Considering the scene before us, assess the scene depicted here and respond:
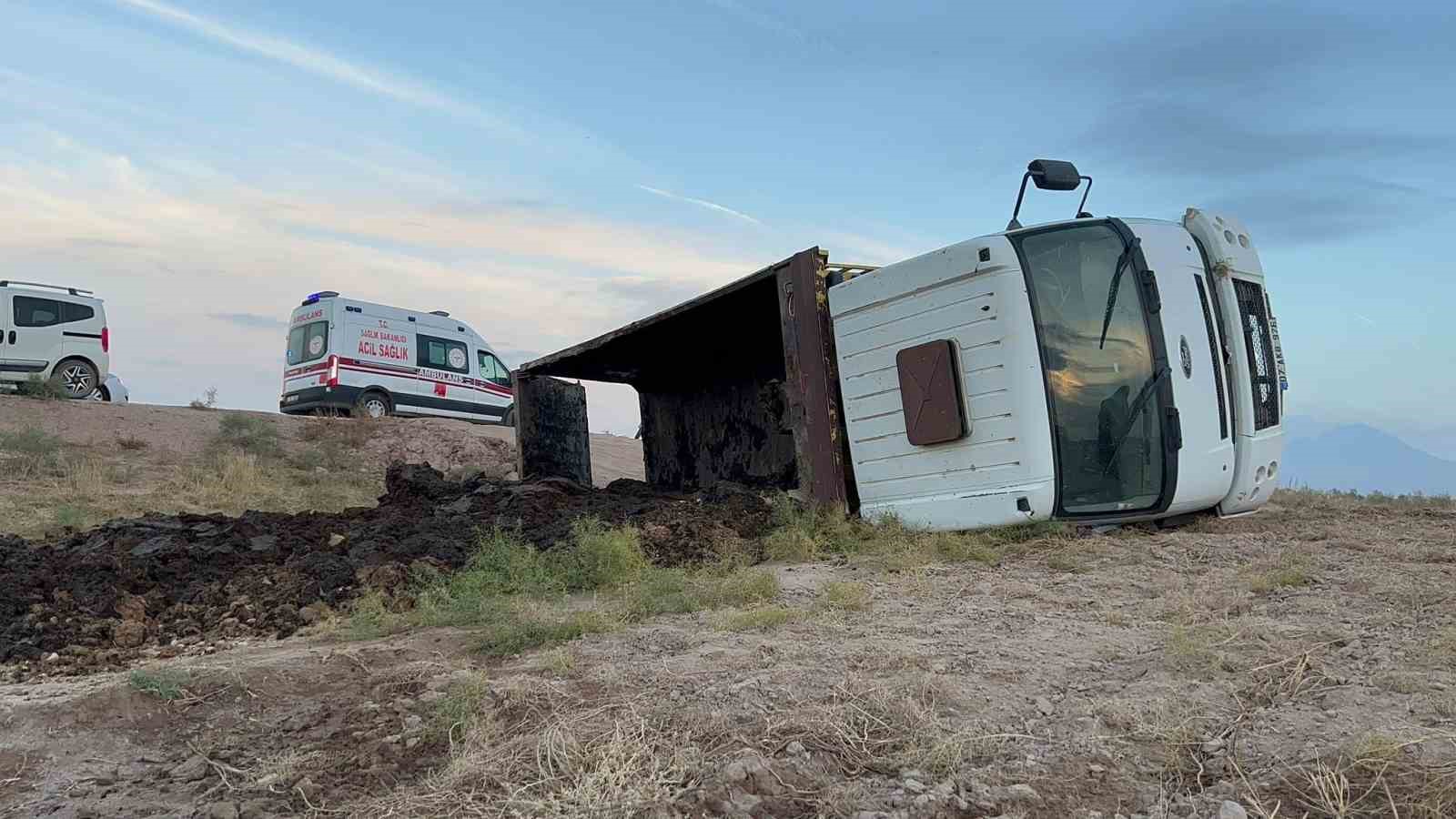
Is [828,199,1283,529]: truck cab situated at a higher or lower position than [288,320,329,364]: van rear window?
lower

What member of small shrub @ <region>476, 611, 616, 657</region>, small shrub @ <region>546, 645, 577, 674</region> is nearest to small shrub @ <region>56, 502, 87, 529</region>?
small shrub @ <region>476, 611, 616, 657</region>

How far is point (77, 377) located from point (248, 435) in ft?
12.6

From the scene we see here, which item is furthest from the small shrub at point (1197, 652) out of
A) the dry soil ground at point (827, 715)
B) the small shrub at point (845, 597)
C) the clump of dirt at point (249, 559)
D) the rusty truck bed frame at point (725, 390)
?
the rusty truck bed frame at point (725, 390)

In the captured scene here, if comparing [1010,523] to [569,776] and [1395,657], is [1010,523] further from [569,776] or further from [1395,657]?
[569,776]

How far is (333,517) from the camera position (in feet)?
26.3

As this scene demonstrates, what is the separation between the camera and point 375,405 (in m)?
19.1

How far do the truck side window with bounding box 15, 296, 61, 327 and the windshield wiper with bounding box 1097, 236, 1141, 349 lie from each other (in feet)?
57.6

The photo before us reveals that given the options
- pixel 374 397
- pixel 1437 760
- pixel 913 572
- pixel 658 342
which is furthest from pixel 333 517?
pixel 374 397

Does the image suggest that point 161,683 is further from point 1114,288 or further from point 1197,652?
point 1114,288

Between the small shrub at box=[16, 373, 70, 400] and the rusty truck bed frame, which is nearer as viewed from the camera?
the rusty truck bed frame

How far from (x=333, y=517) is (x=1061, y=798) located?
6729 millimetres

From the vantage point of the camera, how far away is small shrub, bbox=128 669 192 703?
147 inches

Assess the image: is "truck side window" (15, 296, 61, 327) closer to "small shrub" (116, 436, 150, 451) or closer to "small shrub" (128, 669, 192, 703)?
"small shrub" (116, 436, 150, 451)

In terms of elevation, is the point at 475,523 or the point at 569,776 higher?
the point at 475,523
